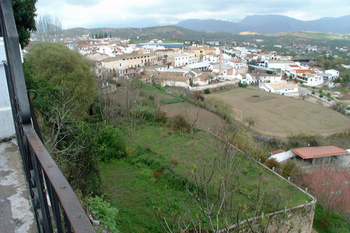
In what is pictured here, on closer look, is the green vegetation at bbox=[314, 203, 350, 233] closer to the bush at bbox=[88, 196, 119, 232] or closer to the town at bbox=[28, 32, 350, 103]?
the bush at bbox=[88, 196, 119, 232]

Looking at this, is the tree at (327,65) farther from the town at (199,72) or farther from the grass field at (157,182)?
the grass field at (157,182)

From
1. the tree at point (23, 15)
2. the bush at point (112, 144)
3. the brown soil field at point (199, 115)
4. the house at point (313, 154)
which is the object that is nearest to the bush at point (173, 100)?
the brown soil field at point (199, 115)

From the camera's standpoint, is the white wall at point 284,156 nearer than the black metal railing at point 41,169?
No

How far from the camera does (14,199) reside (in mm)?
2436

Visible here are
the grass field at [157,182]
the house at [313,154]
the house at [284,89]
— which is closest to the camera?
the grass field at [157,182]

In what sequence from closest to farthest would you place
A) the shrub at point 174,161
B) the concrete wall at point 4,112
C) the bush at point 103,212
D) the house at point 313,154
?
the concrete wall at point 4,112
the bush at point 103,212
the shrub at point 174,161
the house at point 313,154

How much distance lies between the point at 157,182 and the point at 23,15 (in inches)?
358

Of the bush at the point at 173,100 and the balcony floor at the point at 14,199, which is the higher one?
the balcony floor at the point at 14,199

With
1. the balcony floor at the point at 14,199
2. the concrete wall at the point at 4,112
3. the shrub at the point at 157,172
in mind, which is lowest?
the shrub at the point at 157,172

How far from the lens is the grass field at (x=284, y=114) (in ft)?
80.0

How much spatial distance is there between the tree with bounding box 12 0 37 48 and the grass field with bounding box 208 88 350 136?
1985cm

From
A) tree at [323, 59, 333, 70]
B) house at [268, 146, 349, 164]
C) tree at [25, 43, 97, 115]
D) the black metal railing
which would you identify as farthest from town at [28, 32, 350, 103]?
the black metal railing

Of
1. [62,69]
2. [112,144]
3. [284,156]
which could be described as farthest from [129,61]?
[112,144]

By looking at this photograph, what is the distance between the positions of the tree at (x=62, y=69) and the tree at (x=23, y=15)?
9.02 ft
